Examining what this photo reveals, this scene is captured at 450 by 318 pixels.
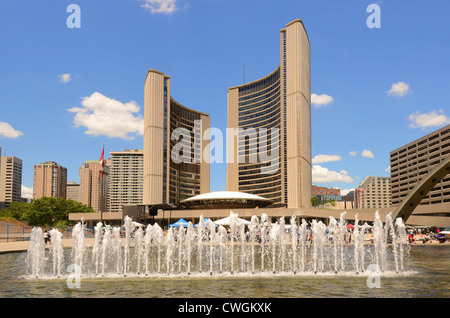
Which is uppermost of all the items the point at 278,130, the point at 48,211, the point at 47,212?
the point at 278,130

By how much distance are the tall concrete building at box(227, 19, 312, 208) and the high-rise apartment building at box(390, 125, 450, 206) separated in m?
42.1

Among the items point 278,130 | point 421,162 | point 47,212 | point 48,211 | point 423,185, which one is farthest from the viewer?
point 421,162

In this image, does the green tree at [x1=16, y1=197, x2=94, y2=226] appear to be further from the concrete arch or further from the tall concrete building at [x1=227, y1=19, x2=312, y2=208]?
the concrete arch

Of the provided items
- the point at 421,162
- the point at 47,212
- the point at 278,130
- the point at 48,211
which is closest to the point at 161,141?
the point at 278,130

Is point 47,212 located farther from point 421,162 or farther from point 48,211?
point 421,162

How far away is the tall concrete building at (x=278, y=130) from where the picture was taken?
439ft

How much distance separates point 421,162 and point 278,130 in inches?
2147

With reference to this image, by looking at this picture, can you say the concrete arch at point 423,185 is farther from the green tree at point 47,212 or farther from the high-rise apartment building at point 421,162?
the green tree at point 47,212

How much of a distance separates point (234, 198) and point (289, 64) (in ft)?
193

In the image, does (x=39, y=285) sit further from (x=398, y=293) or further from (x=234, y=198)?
(x=234, y=198)

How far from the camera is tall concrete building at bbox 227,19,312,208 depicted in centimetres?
13375

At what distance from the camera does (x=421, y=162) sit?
500 feet

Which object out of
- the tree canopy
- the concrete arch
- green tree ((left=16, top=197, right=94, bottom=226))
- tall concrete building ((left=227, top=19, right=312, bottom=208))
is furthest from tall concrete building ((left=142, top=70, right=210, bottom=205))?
the concrete arch

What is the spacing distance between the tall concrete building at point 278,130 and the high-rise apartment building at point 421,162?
42.1 meters
